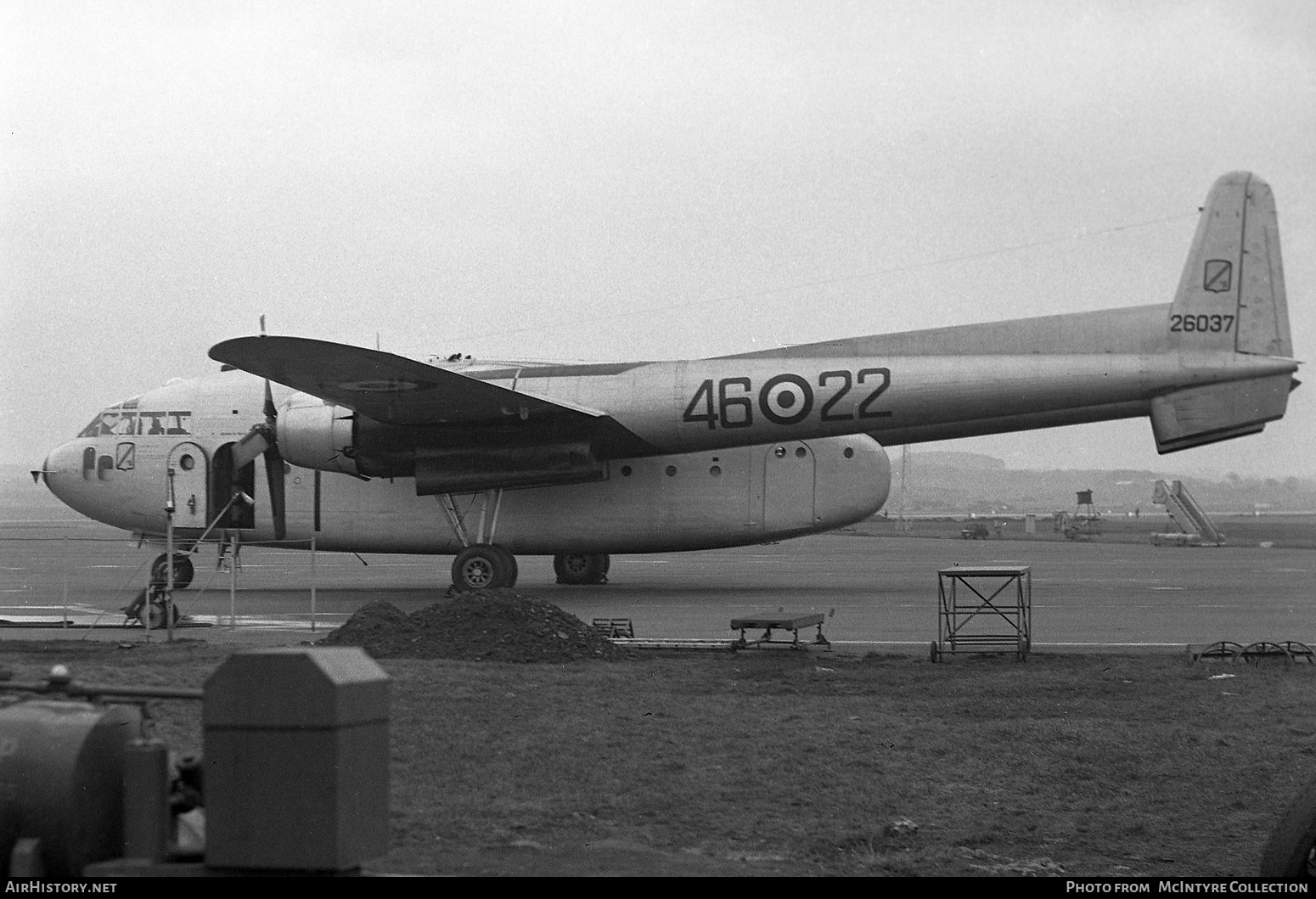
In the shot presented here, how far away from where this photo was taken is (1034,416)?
2258cm

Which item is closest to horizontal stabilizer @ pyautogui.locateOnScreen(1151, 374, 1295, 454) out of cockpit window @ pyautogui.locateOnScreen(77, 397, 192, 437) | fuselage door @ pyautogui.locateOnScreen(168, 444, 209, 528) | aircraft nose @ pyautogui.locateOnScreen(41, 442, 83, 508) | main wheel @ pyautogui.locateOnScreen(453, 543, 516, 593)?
main wheel @ pyautogui.locateOnScreen(453, 543, 516, 593)

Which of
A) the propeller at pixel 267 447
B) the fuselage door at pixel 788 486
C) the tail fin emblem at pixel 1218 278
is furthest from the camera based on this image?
the fuselage door at pixel 788 486

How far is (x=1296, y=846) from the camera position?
16.2 ft

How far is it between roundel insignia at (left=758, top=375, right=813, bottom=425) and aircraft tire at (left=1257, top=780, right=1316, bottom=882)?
57.1 ft

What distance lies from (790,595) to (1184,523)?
45589 millimetres

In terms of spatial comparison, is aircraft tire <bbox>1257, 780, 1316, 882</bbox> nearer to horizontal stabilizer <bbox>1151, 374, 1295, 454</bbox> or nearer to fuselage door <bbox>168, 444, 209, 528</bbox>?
horizontal stabilizer <bbox>1151, 374, 1295, 454</bbox>

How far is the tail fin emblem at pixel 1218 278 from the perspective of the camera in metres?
21.8

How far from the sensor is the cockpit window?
991 inches

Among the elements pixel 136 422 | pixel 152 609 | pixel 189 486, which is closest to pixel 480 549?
pixel 189 486

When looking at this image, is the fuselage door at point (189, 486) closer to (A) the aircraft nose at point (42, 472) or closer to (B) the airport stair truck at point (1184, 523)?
(A) the aircraft nose at point (42, 472)

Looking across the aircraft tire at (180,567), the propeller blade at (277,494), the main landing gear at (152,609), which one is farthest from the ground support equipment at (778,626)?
the propeller blade at (277,494)

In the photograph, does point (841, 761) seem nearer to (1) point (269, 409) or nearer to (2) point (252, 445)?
(2) point (252, 445)

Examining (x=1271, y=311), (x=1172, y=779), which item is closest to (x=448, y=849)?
(x=1172, y=779)

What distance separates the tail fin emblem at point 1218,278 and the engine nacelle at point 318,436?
14.3m
